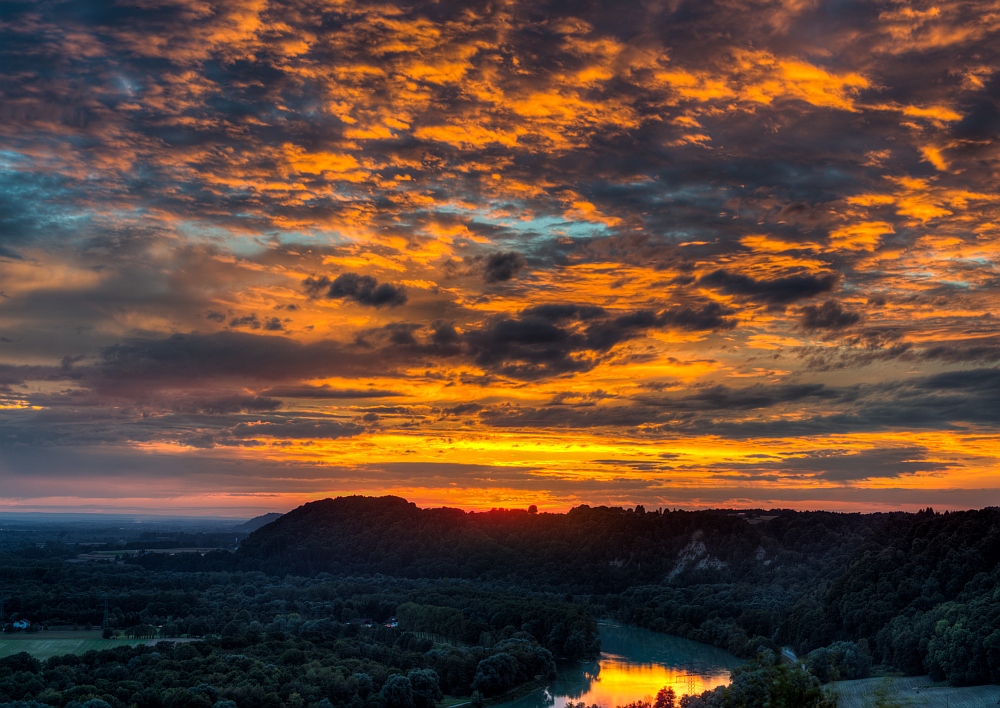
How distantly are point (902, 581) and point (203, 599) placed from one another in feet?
237

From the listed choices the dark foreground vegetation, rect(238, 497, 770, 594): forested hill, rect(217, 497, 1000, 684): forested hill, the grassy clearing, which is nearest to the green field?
the dark foreground vegetation

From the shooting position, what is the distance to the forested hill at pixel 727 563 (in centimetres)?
6162

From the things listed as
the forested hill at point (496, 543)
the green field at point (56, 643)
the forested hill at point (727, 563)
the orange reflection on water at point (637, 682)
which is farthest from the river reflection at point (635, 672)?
the forested hill at point (496, 543)

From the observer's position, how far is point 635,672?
235ft

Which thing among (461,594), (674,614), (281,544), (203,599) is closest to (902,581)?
(674,614)

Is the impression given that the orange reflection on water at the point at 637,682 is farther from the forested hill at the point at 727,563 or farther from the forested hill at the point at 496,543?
the forested hill at the point at 496,543

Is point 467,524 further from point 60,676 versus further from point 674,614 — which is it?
point 60,676

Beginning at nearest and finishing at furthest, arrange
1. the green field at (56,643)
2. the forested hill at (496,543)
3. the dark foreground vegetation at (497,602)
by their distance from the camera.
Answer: the dark foreground vegetation at (497,602), the green field at (56,643), the forested hill at (496,543)

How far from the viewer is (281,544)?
16175 cm

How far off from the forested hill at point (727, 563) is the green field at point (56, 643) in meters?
54.4

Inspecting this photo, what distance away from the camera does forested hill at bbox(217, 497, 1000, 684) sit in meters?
61.6

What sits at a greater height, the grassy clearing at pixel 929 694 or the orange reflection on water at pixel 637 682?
the grassy clearing at pixel 929 694

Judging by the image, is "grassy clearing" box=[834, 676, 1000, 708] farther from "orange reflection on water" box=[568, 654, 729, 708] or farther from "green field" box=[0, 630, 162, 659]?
"green field" box=[0, 630, 162, 659]

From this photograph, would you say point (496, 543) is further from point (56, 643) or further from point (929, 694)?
point (929, 694)
